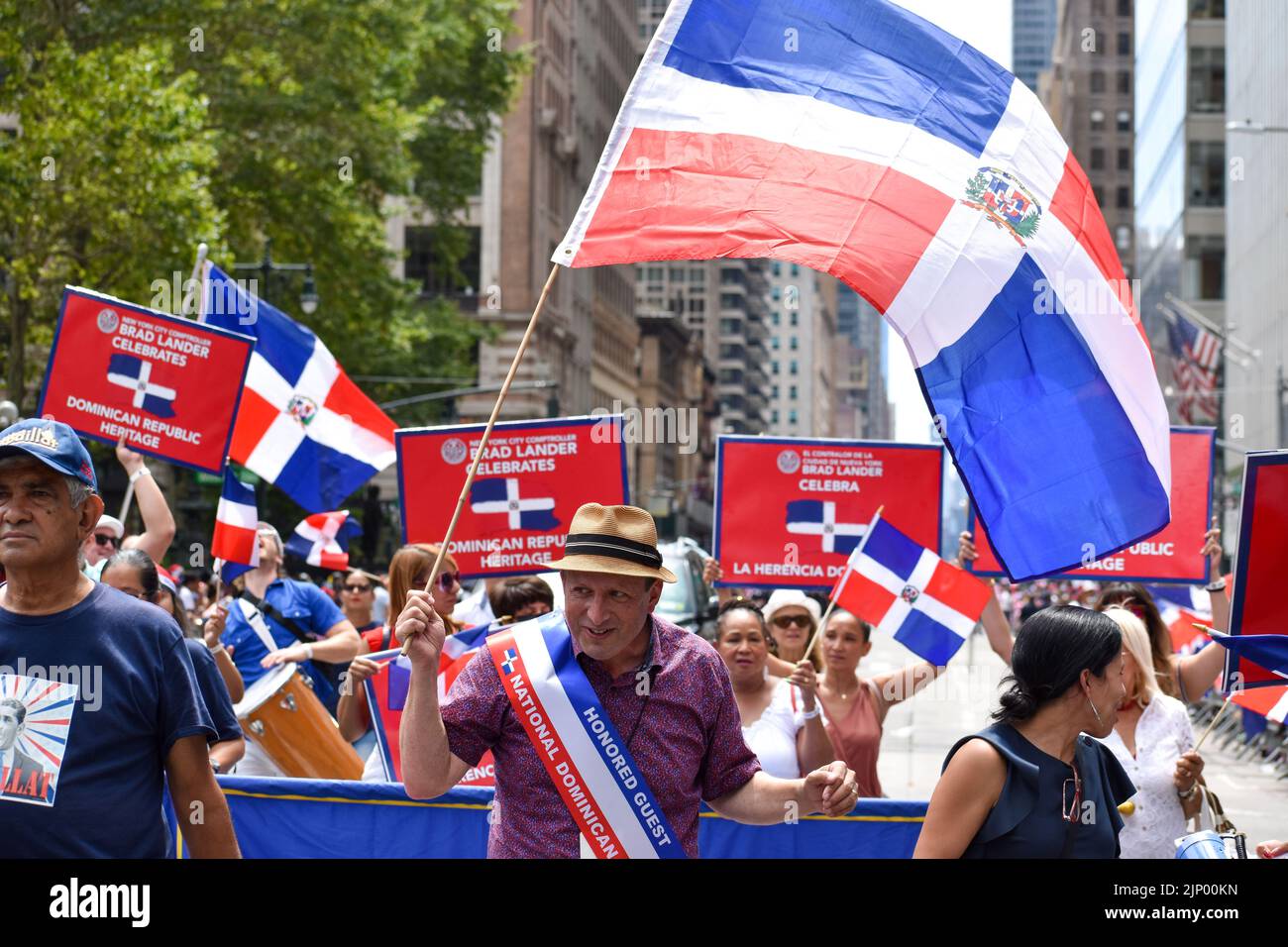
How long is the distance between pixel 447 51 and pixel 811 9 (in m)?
35.1

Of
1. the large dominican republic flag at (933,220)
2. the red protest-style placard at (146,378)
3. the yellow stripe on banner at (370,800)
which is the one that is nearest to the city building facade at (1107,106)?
the red protest-style placard at (146,378)

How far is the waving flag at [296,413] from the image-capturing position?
11328 millimetres

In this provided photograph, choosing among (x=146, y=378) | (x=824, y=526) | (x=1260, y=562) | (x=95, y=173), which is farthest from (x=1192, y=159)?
(x=1260, y=562)

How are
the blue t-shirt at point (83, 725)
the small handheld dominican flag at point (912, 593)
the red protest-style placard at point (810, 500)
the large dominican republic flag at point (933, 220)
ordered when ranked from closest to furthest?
1. the blue t-shirt at point (83, 725)
2. the large dominican republic flag at point (933, 220)
3. the small handheld dominican flag at point (912, 593)
4. the red protest-style placard at point (810, 500)

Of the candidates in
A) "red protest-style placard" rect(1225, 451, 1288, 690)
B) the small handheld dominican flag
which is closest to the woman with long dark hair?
"red protest-style placard" rect(1225, 451, 1288, 690)

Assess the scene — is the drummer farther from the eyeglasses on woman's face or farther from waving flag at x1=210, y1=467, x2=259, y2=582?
the eyeglasses on woman's face

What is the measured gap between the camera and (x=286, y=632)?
369 inches

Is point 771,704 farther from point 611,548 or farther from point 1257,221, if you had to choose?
point 1257,221

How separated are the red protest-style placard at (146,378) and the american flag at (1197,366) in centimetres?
4443

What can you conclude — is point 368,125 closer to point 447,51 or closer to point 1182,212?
point 447,51

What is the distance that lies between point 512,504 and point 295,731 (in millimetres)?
2010

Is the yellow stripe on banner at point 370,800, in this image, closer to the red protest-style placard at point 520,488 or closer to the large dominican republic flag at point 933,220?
the red protest-style placard at point 520,488

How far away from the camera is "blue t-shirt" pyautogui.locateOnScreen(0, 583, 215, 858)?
12.8 ft
